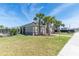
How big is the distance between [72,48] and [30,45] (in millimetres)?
869

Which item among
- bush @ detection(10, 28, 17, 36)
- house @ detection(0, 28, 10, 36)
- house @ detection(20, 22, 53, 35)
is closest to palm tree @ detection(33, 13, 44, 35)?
house @ detection(20, 22, 53, 35)

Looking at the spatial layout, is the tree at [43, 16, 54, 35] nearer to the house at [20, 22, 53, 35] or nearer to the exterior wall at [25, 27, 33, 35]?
the house at [20, 22, 53, 35]

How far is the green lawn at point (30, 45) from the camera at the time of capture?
625cm

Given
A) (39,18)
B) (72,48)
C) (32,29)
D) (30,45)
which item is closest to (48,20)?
(39,18)

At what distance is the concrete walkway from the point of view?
6137 mm

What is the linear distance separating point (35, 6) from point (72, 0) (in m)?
0.78

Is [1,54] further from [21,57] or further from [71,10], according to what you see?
[71,10]

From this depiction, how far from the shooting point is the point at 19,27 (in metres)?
6.38

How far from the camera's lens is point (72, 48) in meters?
6.27

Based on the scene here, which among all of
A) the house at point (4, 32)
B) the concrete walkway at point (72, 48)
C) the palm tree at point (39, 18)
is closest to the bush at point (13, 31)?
the house at point (4, 32)

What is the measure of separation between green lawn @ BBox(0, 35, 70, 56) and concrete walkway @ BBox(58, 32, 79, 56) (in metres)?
0.12

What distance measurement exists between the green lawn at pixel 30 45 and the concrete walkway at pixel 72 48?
12cm

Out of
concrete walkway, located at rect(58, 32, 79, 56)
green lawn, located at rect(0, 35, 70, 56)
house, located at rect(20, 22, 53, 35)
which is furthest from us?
house, located at rect(20, 22, 53, 35)

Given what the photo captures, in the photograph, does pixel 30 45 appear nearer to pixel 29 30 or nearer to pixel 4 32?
pixel 29 30
